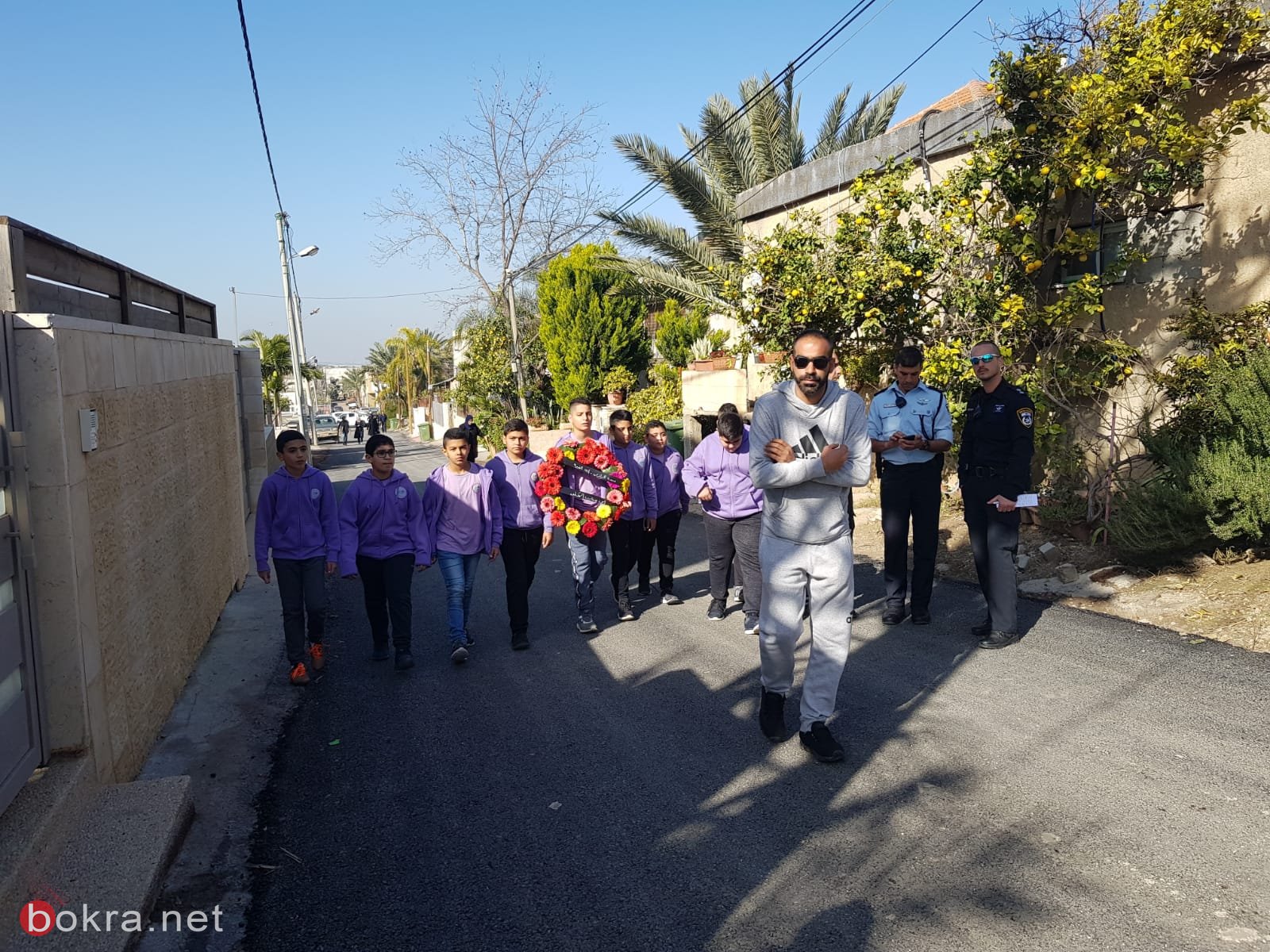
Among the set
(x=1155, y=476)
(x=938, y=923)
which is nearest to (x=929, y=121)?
(x=1155, y=476)

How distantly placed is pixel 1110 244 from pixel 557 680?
7708 millimetres

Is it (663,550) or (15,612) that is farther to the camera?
(663,550)

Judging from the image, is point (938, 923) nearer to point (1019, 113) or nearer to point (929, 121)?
point (1019, 113)

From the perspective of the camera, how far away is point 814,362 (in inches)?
176

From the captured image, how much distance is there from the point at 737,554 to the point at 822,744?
2.93 m

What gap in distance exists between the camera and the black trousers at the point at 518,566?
6.99 meters

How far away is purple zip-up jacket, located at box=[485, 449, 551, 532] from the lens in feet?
23.3

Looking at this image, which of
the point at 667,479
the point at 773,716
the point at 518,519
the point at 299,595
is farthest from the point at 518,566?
the point at 773,716

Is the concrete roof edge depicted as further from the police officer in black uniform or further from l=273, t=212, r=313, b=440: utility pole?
l=273, t=212, r=313, b=440: utility pole

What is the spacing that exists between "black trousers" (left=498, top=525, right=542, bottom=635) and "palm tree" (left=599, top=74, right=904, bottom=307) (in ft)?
40.2

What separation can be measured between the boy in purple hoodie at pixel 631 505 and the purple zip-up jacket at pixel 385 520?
5.93 feet

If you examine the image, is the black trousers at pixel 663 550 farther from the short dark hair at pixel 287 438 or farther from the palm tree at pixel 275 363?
the palm tree at pixel 275 363

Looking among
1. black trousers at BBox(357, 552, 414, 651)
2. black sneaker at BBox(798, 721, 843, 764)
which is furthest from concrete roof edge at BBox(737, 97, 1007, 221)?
black sneaker at BBox(798, 721, 843, 764)

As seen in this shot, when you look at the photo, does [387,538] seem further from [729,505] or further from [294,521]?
[729,505]
